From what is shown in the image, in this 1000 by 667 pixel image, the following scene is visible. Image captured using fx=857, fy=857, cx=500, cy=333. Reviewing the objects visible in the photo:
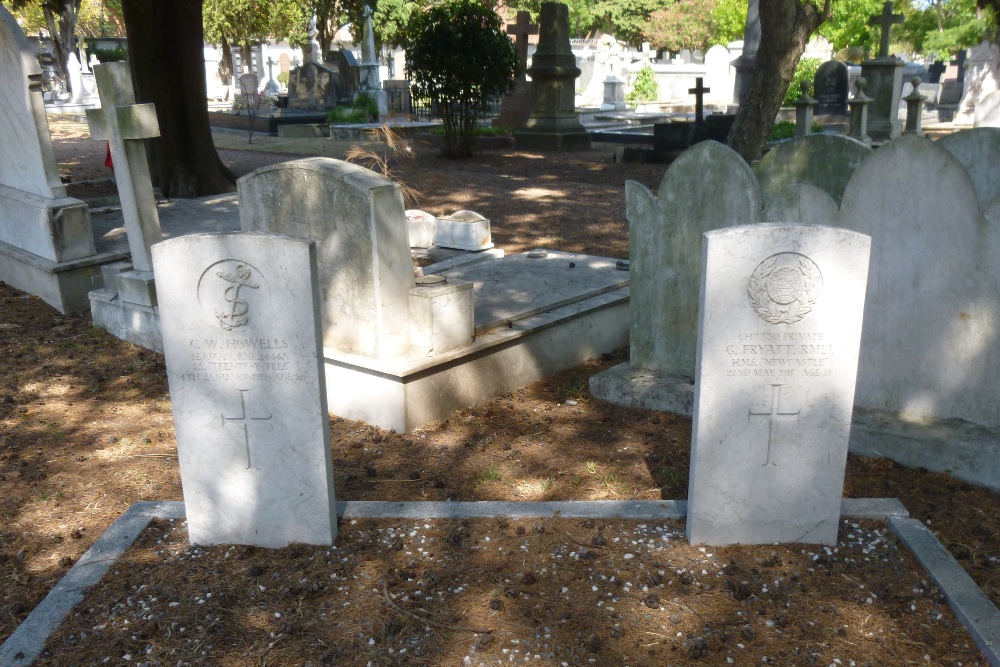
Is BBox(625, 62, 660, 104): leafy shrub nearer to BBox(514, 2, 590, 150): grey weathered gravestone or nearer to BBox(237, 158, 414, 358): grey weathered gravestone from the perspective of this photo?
BBox(514, 2, 590, 150): grey weathered gravestone

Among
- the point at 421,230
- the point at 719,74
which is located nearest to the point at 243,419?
the point at 421,230

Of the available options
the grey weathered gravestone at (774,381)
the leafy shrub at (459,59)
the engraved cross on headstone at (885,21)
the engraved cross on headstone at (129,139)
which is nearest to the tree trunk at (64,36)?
the leafy shrub at (459,59)

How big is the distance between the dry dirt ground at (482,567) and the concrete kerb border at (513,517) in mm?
55

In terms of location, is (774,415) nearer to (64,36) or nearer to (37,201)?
(37,201)

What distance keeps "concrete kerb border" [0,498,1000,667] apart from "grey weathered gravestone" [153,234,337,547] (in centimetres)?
32

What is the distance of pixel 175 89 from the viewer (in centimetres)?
1034

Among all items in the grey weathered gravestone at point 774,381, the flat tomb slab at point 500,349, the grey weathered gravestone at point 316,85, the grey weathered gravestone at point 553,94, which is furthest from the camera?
the grey weathered gravestone at point 316,85

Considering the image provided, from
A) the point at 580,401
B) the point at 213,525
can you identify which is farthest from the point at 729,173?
the point at 213,525

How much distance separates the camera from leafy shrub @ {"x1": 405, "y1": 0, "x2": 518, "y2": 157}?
14711 millimetres

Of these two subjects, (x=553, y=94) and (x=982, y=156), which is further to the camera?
(x=553, y=94)

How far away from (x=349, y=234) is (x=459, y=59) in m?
10.8

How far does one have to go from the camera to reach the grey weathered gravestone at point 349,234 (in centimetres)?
461

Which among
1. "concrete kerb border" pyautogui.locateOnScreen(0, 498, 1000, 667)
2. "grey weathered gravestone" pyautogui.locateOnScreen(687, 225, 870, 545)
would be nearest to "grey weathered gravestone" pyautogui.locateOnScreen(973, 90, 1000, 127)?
"concrete kerb border" pyautogui.locateOnScreen(0, 498, 1000, 667)

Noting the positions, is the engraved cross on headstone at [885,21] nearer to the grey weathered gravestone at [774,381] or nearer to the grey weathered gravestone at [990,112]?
the grey weathered gravestone at [990,112]
